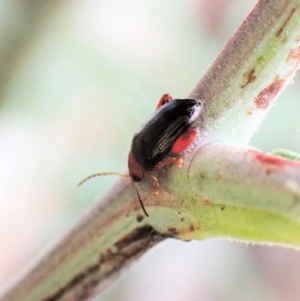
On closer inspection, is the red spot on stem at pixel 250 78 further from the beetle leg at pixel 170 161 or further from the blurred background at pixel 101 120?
the blurred background at pixel 101 120

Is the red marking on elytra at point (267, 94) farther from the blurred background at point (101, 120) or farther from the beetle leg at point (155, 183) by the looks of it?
the blurred background at point (101, 120)

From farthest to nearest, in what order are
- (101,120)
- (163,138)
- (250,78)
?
(101,120) < (163,138) < (250,78)

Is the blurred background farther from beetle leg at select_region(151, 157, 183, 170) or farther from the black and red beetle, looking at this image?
beetle leg at select_region(151, 157, 183, 170)

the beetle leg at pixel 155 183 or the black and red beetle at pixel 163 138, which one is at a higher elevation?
the black and red beetle at pixel 163 138

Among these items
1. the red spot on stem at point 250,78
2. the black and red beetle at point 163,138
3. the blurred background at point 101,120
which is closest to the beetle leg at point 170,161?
the black and red beetle at point 163,138

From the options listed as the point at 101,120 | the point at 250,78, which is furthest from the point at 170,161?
the point at 101,120

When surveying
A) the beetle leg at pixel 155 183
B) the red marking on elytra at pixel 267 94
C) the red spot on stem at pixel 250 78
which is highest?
the red spot on stem at pixel 250 78

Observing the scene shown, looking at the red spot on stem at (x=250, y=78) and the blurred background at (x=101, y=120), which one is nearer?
the red spot on stem at (x=250, y=78)

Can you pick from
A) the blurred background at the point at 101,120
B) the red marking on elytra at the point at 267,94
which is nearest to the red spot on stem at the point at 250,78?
the red marking on elytra at the point at 267,94

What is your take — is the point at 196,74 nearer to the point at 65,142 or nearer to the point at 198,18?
the point at 198,18

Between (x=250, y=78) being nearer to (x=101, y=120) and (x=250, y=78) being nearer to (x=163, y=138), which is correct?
(x=163, y=138)
